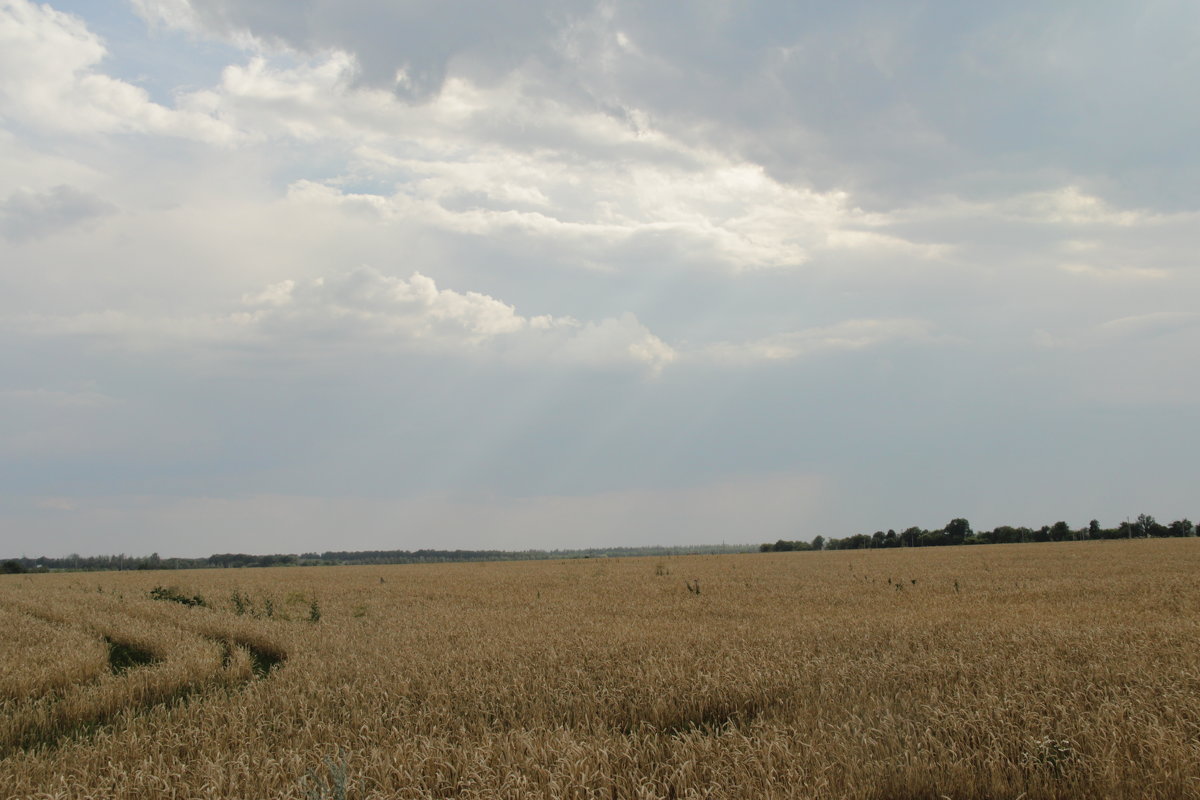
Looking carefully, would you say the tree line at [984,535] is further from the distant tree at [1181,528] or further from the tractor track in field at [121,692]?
the tractor track in field at [121,692]

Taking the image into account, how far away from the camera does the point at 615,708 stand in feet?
25.0

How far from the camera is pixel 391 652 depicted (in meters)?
11.1

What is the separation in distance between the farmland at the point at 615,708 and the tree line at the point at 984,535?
3911 inches

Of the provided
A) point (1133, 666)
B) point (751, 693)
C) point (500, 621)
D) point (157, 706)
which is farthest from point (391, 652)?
point (1133, 666)

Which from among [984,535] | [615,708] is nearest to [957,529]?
[984,535]

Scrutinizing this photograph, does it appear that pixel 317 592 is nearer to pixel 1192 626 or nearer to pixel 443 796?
pixel 443 796

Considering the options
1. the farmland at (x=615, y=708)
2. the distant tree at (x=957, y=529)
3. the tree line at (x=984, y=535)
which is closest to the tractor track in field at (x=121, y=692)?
the farmland at (x=615, y=708)

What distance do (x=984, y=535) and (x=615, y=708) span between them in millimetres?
135353

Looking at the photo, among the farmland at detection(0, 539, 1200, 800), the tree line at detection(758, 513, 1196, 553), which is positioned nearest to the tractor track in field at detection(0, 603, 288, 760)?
the farmland at detection(0, 539, 1200, 800)

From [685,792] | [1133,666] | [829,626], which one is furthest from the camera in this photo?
[829,626]

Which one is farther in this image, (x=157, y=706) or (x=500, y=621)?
(x=500, y=621)

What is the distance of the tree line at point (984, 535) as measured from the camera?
345 ft

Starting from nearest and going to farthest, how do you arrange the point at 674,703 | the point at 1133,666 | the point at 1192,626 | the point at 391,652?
the point at 674,703, the point at 1133,666, the point at 391,652, the point at 1192,626

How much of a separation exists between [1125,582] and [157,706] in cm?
2662
